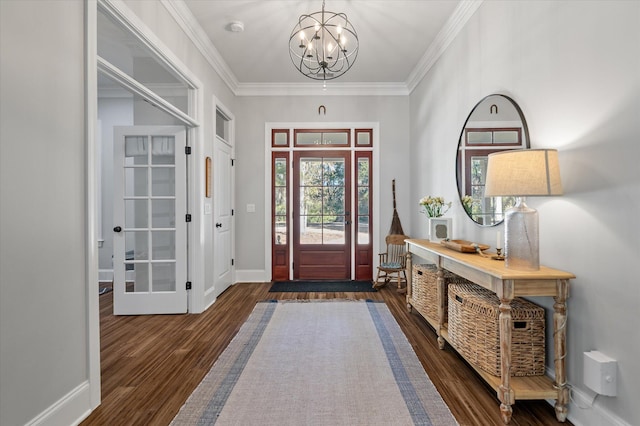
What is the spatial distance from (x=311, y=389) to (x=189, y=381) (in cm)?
83

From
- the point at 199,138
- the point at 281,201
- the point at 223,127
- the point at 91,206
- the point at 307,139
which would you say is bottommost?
the point at 91,206

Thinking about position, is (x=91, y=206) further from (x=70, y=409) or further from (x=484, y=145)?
(x=484, y=145)

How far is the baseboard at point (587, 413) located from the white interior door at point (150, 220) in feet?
11.0

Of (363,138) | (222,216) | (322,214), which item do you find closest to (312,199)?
(322,214)

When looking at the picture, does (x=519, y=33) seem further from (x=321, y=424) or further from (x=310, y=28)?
(x=321, y=424)

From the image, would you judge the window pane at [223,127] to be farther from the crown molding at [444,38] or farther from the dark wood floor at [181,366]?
the crown molding at [444,38]

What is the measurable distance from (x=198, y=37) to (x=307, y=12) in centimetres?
121

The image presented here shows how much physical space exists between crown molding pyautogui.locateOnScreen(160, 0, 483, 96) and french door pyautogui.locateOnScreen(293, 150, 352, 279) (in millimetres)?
956

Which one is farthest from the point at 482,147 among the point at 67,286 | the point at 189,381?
the point at 67,286

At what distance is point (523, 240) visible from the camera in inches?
74.1

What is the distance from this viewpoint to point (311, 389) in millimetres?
2121

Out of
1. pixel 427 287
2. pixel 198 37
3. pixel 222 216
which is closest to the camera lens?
pixel 427 287

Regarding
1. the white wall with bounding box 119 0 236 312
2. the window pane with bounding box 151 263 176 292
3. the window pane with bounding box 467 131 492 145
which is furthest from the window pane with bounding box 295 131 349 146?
the window pane with bounding box 151 263 176 292

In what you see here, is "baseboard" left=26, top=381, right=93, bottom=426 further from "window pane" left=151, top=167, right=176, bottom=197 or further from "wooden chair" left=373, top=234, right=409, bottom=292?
"wooden chair" left=373, top=234, right=409, bottom=292
